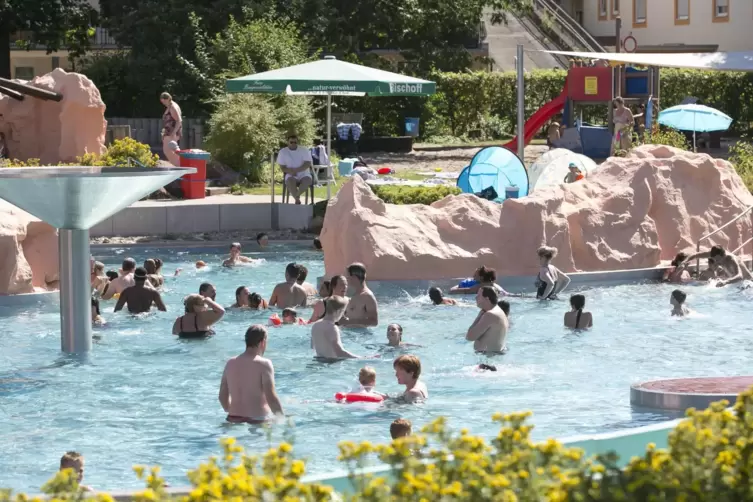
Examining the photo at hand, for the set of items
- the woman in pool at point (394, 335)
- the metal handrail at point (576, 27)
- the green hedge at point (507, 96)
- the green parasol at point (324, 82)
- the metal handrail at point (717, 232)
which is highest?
the metal handrail at point (576, 27)

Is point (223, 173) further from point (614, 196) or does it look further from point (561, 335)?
point (561, 335)

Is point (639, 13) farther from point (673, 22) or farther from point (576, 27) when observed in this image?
point (576, 27)

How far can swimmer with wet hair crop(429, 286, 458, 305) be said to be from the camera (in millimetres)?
15652

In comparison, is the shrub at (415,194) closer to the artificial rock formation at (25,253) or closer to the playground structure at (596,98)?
the artificial rock formation at (25,253)

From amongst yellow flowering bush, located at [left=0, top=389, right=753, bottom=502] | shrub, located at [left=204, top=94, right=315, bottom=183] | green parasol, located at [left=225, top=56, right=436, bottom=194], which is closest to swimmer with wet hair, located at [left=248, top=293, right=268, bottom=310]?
green parasol, located at [left=225, top=56, right=436, bottom=194]

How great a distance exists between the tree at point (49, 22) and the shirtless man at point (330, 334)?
25.4 metres

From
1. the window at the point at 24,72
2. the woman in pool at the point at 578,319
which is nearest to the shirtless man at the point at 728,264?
the woman in pool at the point at 578,319

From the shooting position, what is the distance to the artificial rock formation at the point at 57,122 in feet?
83.0

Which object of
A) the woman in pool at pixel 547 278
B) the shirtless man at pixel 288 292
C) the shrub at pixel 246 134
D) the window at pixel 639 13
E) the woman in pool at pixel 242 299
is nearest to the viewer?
the woman in pool at pixel 242 299

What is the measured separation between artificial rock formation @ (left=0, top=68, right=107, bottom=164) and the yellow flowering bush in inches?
817

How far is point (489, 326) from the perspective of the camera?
13.0 meters

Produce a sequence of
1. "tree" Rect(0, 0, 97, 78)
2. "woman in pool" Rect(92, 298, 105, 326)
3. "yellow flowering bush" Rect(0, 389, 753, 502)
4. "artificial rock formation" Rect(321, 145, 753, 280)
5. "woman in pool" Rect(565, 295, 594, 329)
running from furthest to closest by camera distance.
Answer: "tree" Rect(0, 0, 97, 78), "artificial rock formation" Rect(321, 145, 753, 280), "woman in pool" Rect(92, 298, 105, 326), "woman in pool" Rect(565, 295, 594, 329), "yellow flowering bush" Rect(0, 389, 753, 502)

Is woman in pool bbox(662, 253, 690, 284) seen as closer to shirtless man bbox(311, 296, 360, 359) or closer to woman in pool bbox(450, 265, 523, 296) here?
woman in pool bbox(450, 265, 523, 296)

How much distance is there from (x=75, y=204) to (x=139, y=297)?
3772 millimetres
